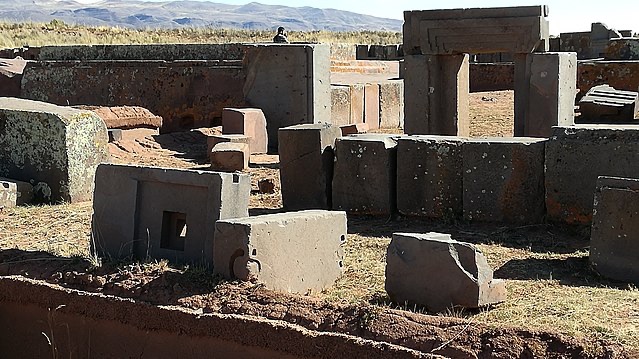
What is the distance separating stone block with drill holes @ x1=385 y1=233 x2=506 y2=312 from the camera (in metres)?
6.32

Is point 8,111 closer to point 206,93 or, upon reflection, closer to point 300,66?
point 300,66

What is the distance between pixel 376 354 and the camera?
5.73m

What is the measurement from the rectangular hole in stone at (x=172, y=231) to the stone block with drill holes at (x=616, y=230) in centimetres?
325

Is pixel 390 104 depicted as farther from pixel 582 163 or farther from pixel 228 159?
pixel 582 163

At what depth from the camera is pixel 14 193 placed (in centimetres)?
1016

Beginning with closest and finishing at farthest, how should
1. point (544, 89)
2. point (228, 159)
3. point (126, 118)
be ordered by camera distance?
point (228, 159), point (544, 89), point (126, 118)

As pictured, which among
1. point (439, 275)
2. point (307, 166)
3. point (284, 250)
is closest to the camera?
point (439, 275)

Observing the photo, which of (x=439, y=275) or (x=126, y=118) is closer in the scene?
(x=439, y=275)

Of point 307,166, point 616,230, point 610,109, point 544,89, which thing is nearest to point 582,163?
point 616,230

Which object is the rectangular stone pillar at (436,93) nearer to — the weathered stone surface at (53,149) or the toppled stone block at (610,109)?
the toppled stone block at (610,109)

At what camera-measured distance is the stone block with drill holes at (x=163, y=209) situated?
22.8 feet

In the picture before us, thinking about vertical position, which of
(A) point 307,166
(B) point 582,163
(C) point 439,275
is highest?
(B) point 582,163

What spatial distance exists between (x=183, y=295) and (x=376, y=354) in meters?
1.57

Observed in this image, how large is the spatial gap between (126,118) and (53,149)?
4547 mm
